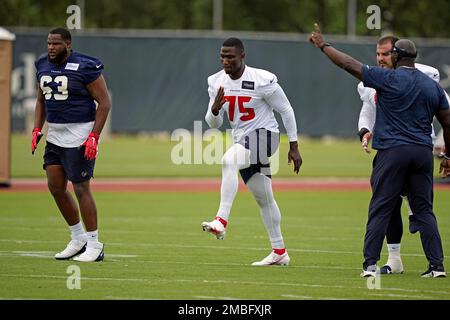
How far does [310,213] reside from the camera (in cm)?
1695

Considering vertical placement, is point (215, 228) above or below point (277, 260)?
above

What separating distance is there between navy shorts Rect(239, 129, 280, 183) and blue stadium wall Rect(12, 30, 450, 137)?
55.6 ft

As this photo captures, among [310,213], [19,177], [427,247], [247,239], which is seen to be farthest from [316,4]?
[427,247]

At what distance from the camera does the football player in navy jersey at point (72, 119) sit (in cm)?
1077

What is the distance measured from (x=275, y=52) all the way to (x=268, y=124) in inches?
702

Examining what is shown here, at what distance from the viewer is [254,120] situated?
10.8 metres

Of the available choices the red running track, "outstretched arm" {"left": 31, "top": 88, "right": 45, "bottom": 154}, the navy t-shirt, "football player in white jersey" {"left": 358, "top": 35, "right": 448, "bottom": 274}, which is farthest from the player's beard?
the red running track

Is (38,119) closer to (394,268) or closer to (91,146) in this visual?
(91,146)

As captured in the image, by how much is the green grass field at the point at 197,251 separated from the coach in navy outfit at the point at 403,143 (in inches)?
16.0

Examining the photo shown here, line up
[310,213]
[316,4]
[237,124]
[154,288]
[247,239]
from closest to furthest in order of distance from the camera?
[154,288]
[237,124]
[247,239]
[310,213]
[316,4]

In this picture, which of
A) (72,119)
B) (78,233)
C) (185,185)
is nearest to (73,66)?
(72,119)

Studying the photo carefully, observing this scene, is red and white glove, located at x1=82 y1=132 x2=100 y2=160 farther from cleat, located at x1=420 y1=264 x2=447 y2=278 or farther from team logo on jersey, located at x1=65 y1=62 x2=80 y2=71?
cleat, located at x1=420 y1=264 x2=447 y2=278

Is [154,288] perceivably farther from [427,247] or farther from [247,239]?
[247,239]

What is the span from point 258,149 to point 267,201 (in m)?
0.53
